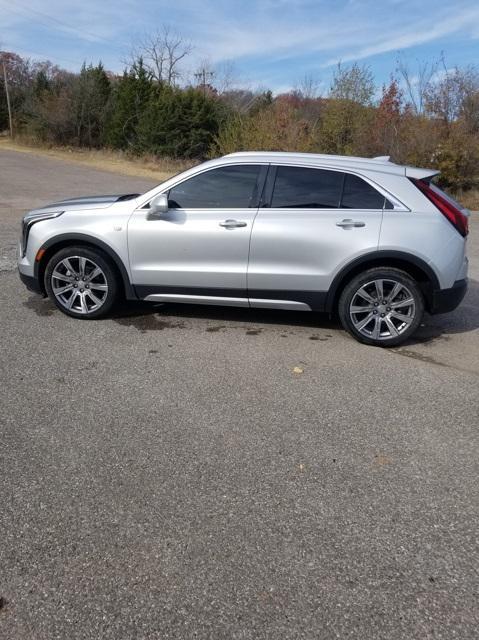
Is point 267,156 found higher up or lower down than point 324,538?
higher up

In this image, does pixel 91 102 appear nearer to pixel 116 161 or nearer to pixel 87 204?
pixel 116 161

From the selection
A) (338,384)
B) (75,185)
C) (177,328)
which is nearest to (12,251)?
(177,328)

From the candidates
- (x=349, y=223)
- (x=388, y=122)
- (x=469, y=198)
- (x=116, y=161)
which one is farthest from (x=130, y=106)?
(x=349, y=223)

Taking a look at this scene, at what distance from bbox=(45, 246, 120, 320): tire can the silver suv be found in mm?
23

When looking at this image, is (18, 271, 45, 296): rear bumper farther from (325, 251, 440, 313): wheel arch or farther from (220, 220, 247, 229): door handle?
(325, 251, 440, 313): wheel arch

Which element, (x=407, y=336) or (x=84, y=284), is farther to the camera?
(x=84, y=284)

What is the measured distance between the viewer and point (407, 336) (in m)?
4.89

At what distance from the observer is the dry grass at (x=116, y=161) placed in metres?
28.0

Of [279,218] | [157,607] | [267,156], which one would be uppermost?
[267,156]

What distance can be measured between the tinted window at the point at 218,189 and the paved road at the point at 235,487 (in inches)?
51.1

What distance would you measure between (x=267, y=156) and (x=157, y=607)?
4.08 metres

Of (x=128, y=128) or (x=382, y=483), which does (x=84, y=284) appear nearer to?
(x=382, y=483)

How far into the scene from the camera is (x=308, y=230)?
4.81m

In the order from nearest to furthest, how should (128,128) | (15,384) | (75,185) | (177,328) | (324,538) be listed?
(324,538)
(15,384)
(177,328)
(75,185)
(128,128)
